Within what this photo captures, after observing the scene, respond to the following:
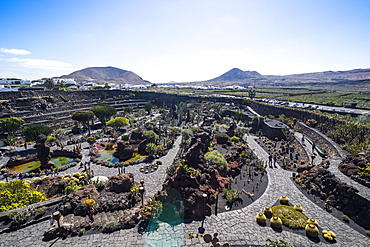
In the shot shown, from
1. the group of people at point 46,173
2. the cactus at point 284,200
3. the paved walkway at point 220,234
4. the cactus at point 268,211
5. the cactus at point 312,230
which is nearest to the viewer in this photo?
the paved walkway at point 220,234

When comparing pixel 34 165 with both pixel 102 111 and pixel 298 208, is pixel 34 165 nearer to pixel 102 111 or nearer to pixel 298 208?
pixel 102 111

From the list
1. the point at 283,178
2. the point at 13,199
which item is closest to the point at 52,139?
the point at 13,199

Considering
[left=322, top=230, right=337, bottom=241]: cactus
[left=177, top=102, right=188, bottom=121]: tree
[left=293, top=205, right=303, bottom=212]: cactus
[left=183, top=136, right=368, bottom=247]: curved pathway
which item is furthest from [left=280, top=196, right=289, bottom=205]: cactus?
[left=177, top=102, right=188, bottom=121]: tree

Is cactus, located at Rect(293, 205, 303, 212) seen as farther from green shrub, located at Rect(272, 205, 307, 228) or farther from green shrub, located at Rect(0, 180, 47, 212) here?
green shrub, located at Rect(0, 180, 47, 212)

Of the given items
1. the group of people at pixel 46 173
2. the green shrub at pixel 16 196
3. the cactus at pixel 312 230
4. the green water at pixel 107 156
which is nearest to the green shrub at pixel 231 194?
the cactus at pixel 312 230

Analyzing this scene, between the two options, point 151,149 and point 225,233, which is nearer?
point 225,233

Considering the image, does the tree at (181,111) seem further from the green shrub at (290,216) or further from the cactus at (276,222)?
the cactus at (276,222)

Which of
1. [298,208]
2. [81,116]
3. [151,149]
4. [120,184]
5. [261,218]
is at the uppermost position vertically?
[81,116]

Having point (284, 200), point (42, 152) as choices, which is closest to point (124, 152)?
point (42, 152)
